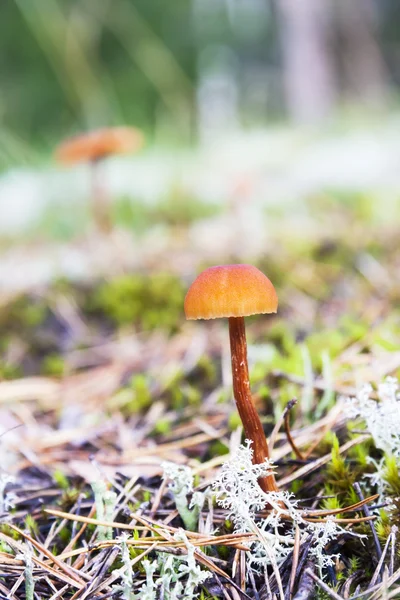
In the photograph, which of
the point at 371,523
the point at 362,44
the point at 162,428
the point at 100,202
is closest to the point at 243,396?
the point at 371,523

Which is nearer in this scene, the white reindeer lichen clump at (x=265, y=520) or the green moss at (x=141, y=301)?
the white reindeer lichen clump at (x=265, y=520)

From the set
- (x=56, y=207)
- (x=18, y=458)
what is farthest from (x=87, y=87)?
(x=18, y=458)

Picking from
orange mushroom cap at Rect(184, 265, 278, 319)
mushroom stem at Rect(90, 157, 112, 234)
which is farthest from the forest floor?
orange mushroom cap at Rect(184, 265, 278, 319)

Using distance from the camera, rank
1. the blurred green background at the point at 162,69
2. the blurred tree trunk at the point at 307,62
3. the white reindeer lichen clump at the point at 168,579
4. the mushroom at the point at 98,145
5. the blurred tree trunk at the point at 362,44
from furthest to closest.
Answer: the blurred tree trunk at the point at 362,44 → the blurred tree trunk at the point at 307,62 → the blurred green background at the point at 162,69 → the mushroom at the point at 98,145 → the white reindeer lichen clump at the point at 168,579

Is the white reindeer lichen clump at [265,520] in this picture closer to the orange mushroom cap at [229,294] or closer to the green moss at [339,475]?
the green moss at [339,475]

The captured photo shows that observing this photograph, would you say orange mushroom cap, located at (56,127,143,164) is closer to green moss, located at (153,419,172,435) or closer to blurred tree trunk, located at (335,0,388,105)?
green moss, located at (153,419,172,435)

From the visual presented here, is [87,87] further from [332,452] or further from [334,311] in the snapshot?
[332,452]

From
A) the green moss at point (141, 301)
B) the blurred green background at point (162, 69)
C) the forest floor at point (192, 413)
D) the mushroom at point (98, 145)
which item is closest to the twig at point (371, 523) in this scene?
the forest floor at point (192, 413)
